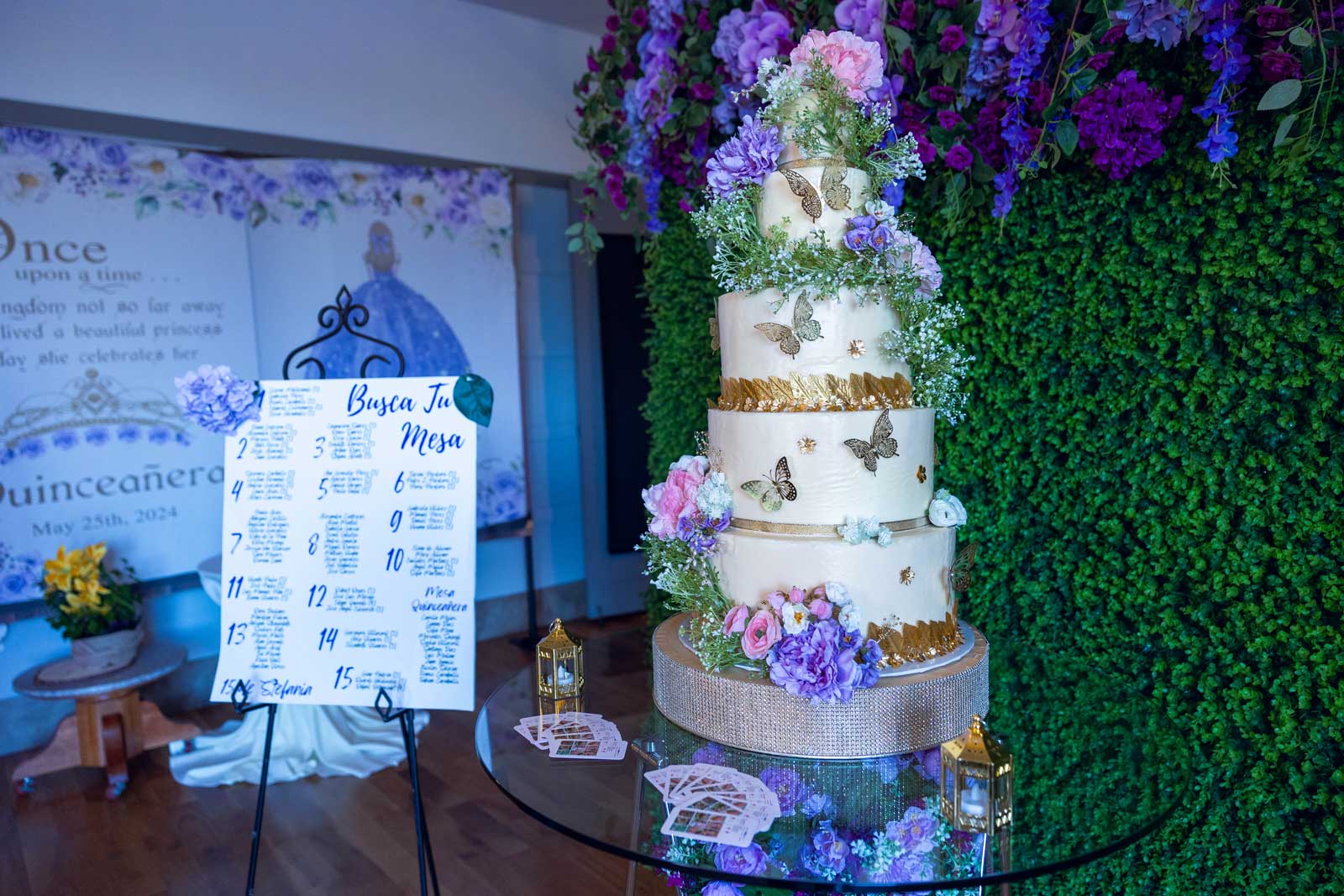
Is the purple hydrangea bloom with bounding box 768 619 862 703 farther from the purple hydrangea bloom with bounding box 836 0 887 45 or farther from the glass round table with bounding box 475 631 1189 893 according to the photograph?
the purple hydrangea bloom with bounding box 836 0 887 45

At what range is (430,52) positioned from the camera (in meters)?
4.11

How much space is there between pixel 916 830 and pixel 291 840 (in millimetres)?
2211

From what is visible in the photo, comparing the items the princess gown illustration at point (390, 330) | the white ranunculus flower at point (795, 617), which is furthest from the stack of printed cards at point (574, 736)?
the princess gown illustration at point (390, 330)

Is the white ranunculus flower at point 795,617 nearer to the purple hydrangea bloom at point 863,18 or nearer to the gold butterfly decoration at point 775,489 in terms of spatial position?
the gold butterfly decoration at point 775,489

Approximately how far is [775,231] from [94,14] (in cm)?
328

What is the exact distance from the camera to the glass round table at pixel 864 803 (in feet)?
3.47

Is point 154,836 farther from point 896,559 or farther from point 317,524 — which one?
point 896,559

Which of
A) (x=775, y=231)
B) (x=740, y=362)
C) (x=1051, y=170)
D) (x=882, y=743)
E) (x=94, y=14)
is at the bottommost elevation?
(x=882, y=743)

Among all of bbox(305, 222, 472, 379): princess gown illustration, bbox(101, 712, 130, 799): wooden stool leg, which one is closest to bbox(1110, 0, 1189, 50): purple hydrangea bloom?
bbox(305, 222, 472, 379): princess gown illustration

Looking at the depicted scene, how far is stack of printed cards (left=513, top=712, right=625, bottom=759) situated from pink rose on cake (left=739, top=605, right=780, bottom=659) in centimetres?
28

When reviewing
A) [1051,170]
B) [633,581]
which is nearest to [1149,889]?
[1051,170]

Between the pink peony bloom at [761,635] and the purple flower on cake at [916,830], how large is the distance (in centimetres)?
31

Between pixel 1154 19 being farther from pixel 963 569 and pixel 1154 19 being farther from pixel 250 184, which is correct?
pixel 250 184

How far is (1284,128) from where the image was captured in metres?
1.27
